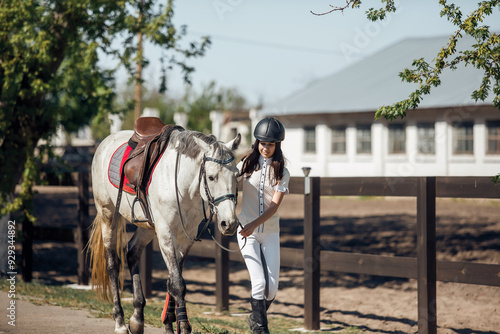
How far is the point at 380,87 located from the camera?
26.9 meters

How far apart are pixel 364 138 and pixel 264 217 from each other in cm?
2188

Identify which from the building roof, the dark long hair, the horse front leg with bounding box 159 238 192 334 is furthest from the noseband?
the building roof

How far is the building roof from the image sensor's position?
23547mm

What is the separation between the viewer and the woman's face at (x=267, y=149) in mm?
4648

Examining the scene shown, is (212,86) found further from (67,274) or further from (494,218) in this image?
(67,274)

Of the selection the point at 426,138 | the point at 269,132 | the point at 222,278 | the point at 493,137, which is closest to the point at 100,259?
the point at 222,278

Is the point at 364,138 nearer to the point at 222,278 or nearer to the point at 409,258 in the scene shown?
the point at 222,278

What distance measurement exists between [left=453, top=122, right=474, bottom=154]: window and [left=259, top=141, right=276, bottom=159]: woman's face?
64.9ft

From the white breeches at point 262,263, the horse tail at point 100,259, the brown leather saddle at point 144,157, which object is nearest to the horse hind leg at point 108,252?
the horse tail at point 100,259

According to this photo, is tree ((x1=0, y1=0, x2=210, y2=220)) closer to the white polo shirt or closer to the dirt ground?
the dirt ground

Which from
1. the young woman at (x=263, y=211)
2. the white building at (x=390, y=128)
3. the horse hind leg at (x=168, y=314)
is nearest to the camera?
the young woman at (x=263, y=211)

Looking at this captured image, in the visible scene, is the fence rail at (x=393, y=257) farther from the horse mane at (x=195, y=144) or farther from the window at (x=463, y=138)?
the window at (x=463, y=138)

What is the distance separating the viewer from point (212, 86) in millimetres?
43438

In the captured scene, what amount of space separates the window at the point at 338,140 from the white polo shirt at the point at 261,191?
2226cm
